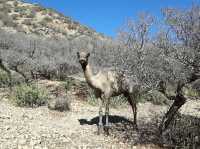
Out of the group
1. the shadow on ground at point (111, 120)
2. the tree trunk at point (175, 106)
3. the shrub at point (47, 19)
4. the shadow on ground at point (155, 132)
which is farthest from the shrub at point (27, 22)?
the tree trunk at point (175, 106)

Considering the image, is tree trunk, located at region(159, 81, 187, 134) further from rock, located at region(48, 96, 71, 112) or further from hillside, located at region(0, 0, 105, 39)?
hillside, located at region(0, 0, 105, 39)

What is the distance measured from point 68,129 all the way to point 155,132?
7.54 ft

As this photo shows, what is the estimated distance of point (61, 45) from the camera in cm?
2966

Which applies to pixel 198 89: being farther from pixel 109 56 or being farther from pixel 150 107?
pixel 109 56

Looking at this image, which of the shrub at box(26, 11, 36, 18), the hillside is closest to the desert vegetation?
the hillside

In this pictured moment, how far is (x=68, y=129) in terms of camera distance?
1047cm

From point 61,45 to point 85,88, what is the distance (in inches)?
520

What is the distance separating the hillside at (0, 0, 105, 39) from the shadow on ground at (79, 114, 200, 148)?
29.4 meters

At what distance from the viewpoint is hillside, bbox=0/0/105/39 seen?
139ft

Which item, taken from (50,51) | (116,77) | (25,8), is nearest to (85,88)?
(116,77)

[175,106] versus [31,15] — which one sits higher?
[31,15]

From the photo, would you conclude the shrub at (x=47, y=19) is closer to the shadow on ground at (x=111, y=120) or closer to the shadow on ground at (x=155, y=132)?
the shadow on ground at (x=111, y=120)

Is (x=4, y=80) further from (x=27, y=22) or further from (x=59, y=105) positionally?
(x=27, y=22)

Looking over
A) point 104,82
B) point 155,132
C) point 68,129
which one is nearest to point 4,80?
point 68,129
